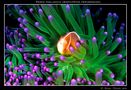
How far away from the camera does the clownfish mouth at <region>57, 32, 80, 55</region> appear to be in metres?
1.99

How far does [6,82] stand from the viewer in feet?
6.76

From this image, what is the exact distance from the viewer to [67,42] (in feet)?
6.55

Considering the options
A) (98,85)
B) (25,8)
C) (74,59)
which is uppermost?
(25,8)

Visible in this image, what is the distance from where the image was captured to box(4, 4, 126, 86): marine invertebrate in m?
2.00

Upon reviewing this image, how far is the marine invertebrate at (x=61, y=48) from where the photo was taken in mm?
1999

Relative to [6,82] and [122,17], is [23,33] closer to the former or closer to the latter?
[6,82]

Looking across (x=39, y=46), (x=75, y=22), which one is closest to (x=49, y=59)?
(x=39, y=46)

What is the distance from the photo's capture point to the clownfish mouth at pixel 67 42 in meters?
1.99

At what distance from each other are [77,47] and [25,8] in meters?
0.36

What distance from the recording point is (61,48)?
2.00 meters

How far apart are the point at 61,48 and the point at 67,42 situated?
1.8 inches

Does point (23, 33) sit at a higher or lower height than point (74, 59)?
higher

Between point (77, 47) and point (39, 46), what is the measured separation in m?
0.22
